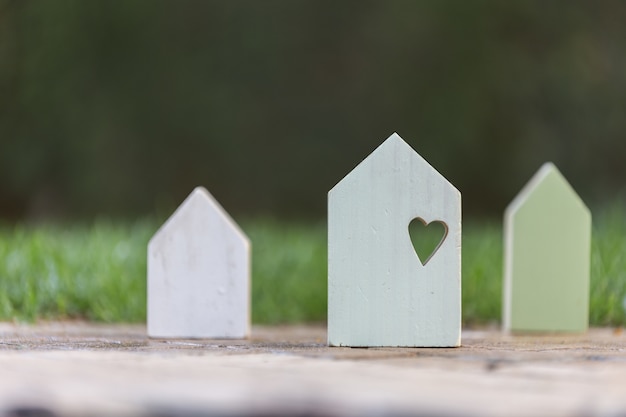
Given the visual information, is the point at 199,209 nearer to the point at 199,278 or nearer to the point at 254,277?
the point at 199,278

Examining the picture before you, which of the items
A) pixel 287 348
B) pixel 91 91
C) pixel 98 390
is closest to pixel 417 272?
pixel 287 348

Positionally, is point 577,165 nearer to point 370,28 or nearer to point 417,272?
point 370,28

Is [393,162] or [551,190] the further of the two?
[551,190]

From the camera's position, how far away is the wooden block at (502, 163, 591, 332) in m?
2.68

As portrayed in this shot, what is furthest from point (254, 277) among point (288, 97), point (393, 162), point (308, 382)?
point (288, 97)

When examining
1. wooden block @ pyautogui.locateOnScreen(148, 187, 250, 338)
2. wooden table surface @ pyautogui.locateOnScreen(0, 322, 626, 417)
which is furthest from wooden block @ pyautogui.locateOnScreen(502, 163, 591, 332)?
wooden table surface @ pyautogui.locateOnScreen(0, 322, 626, 417)

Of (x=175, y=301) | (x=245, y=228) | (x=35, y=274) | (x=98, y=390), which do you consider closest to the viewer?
(x=98, y=390)

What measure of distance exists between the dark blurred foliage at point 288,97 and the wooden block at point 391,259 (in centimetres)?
648

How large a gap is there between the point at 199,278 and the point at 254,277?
6.00ft

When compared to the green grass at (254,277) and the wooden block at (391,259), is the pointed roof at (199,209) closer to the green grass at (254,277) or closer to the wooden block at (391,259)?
the wooden block at (391,259)

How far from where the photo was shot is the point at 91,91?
884 cm

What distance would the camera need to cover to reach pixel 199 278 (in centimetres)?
233

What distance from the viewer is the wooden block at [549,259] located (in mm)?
2678

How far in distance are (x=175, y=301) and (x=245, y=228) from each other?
3169mm
